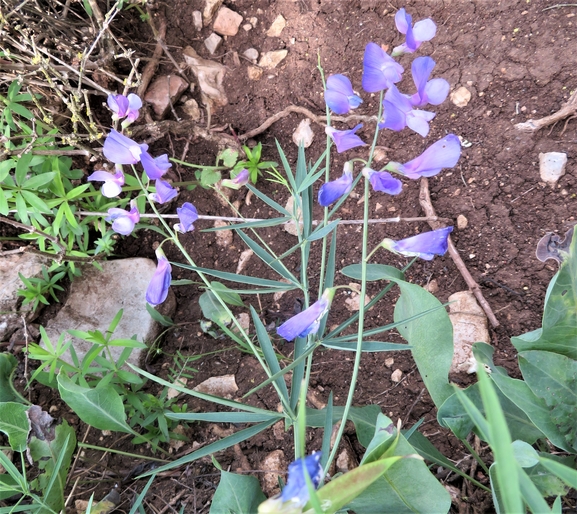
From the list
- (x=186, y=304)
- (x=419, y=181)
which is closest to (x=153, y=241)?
(x=186, y=304)

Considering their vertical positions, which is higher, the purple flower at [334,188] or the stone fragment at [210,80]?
the purple flower at [334,188]

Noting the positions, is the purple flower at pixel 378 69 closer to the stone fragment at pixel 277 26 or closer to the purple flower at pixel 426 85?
the purple flower at pixel 426 85

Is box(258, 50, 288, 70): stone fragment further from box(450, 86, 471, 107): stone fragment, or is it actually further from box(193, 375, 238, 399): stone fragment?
box(193, 375, 238, 399): stone fragment

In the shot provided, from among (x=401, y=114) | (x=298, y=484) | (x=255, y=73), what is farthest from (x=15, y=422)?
(x=255, y=73)

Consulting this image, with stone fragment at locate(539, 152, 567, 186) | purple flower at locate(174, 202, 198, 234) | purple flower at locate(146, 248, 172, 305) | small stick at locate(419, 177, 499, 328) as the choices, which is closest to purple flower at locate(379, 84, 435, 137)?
purple flower at locate(174, 202, 198, 234)

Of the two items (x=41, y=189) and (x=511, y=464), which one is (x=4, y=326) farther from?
(x=511, y=464)

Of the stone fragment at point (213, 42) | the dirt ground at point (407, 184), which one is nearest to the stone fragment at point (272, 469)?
the dirt ground at point (407, 184)

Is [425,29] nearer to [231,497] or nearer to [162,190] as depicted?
[162,190]
